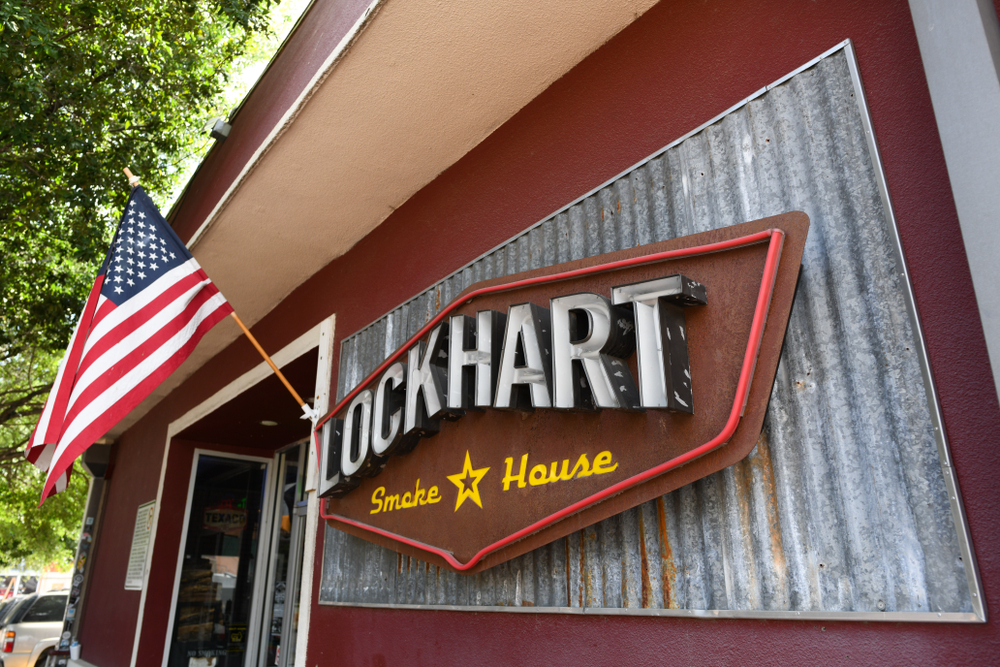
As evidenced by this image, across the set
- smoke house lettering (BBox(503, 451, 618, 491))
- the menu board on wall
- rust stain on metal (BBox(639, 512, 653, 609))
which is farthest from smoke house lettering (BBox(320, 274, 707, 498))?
the menu board on wall

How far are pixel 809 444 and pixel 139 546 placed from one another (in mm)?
8206

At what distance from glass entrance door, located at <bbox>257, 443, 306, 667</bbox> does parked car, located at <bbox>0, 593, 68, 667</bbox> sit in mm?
6542

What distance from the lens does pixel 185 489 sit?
780cm

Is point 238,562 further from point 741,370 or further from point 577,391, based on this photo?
point 741,370

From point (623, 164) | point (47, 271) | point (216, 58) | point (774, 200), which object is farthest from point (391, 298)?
point (47, 271)

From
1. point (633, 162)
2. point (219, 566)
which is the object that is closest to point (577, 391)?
point (633, 162)

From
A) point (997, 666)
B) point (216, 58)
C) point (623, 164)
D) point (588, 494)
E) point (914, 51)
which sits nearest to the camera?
point (997, 666)

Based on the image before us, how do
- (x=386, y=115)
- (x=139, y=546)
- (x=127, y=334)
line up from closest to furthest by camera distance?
(x=386, y=115)
(x=127, y=334)
(x=139, y=546)

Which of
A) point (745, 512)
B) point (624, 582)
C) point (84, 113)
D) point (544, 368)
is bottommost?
point (624, 582)

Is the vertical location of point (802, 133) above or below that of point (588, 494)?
above

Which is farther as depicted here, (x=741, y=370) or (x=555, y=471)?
(x=555, y=471)

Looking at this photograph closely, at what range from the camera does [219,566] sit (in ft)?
25.5

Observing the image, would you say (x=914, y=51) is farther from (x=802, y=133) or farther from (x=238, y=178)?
→ (x=238, y=178)

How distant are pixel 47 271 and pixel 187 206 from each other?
221 inches
